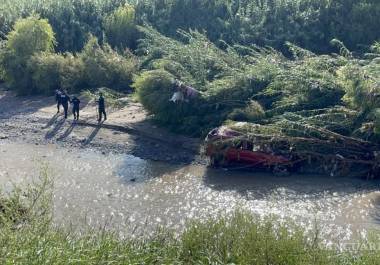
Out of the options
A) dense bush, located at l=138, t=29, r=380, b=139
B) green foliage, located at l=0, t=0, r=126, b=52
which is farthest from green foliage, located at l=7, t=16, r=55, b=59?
dense bush, located at l=138, t=29, r=380, b=139

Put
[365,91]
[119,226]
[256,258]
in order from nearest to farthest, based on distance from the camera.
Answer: [256,258], [119,226], [365,91]

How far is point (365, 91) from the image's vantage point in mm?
21766

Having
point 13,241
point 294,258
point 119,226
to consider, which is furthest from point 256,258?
point 119,226

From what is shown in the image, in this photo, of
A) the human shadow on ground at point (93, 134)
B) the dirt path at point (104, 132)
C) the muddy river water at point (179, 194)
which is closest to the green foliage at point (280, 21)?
the dirt path at point (104, 132)

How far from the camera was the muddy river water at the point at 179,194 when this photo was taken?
1881 cm

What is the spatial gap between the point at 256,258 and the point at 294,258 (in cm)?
72

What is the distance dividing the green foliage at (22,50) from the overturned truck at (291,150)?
55.4ft

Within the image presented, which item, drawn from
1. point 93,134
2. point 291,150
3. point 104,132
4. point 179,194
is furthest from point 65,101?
point 291,150

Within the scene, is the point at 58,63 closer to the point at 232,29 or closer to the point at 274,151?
the point at 232,29

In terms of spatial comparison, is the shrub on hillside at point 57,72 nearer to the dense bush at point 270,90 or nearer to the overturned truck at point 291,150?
the dense bush at point 270,90

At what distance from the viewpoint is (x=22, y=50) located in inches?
1412

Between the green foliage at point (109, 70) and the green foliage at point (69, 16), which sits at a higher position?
the green foliage at point (69, 16)

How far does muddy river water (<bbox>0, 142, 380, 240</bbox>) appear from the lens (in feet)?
61.7

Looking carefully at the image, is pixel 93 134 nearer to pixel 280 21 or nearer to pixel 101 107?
pixel 101 107
